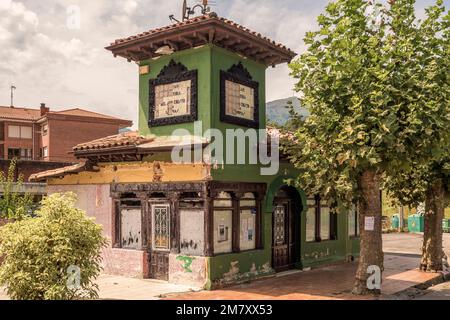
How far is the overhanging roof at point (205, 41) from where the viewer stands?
44.0 ft

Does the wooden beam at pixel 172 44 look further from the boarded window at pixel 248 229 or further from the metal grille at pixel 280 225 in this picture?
the metal grille at pixel 280 225

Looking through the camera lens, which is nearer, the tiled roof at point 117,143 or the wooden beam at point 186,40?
the wooden beam at point 186,40

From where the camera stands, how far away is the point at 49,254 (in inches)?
405

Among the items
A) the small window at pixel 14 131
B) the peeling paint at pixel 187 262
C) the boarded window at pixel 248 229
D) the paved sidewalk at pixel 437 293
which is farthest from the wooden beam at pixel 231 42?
the small window at pixel 14 131

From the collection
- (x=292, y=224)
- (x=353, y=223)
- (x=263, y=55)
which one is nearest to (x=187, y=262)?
(x=292, y=224)

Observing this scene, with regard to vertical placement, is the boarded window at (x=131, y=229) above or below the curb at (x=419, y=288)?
above

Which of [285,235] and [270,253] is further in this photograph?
[285,235]

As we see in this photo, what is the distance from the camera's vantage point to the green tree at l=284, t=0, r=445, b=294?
11.6 metres

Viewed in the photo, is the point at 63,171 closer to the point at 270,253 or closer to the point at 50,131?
the point at 270,253

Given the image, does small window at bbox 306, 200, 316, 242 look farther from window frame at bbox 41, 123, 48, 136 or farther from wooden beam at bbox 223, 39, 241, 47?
window frame at bbox 41, 123, 48, 136

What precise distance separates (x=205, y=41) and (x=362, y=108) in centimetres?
504

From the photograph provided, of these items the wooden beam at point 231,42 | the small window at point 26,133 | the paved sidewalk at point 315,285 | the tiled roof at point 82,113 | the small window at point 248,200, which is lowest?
the paved sidewalk at point 315,285

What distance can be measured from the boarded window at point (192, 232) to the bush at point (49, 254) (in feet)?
12.2
